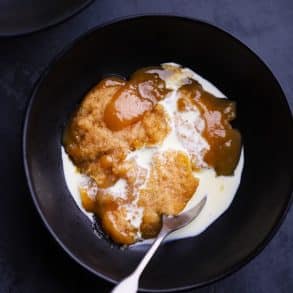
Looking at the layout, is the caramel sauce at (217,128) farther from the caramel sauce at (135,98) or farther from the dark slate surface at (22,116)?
the dark slate surface at (22,116)

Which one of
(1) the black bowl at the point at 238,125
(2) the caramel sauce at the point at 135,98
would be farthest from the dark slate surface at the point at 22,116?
(2) the caramel sauce at the point at 135,98

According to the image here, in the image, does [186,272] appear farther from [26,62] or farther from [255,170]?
[26,62]

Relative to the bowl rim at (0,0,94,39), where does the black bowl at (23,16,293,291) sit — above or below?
below

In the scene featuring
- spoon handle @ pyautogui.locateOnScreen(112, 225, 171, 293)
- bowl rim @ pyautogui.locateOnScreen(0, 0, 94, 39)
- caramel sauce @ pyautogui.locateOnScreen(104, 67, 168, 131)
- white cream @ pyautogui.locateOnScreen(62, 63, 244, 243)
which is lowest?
spoon handle @ pyautogui.locateOnScreen(112, 225, 171, 293)

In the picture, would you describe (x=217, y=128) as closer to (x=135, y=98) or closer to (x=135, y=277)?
(x=135, y=98)

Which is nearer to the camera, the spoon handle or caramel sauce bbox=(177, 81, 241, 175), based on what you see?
the spoon handle

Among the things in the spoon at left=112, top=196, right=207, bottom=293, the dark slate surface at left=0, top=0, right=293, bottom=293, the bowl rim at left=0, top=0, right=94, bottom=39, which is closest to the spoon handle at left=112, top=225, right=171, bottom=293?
the spoon at left=112, top=196, right=207, bottom=293

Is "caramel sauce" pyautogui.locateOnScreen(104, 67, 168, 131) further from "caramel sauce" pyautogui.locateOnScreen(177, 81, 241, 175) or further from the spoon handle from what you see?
the spoon handle
